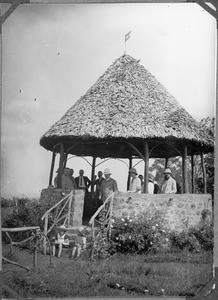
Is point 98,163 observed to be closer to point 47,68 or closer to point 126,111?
point 126,111

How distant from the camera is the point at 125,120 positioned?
7.82m

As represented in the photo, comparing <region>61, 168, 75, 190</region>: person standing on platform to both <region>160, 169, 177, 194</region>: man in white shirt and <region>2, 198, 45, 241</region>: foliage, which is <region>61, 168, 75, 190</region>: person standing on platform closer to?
<region>2, 198, 45, 241</region>: foliage

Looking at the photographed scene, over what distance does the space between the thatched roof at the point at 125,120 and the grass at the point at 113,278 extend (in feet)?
5.07

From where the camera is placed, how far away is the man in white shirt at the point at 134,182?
7.71 metres

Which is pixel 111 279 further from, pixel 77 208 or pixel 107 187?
pixel 107 187

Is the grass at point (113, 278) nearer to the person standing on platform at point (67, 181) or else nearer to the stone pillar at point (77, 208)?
the stone pillar at point (77, 208)

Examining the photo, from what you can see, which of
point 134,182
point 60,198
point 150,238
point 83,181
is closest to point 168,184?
point 134,182

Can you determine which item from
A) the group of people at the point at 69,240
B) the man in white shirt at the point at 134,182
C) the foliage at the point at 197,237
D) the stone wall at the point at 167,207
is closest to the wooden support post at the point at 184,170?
the stone wall at the point at 167,207

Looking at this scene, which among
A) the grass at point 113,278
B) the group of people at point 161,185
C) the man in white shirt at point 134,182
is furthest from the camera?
the group of people at point 161,185

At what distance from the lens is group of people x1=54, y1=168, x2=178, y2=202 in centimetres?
774

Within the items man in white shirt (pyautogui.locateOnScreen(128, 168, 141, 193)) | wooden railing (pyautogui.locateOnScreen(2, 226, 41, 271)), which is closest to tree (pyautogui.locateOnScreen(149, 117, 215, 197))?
man in white shirt (pyautogui.locateOnScreen(128, 168, 141, 193))

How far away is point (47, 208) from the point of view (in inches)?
304

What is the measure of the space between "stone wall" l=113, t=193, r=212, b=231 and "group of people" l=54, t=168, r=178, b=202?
0.31ft

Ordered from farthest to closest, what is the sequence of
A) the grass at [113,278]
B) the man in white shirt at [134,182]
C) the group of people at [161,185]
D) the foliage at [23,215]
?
the group of people at [161,185] → the man in white shirt at [134,182] → the foliage at [23,215] → the grass at [113,278]
